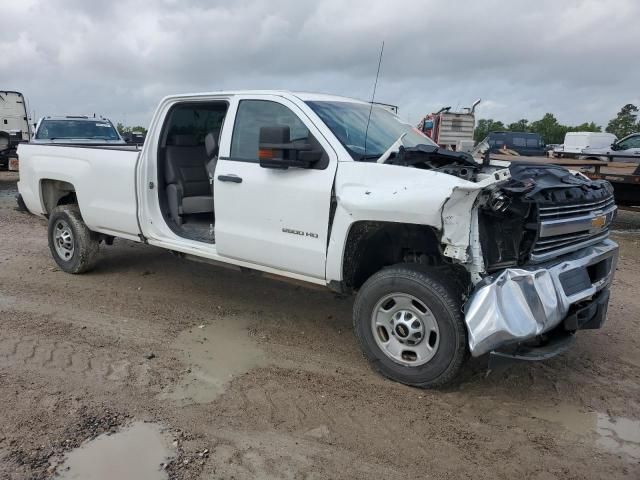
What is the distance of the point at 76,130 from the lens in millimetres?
13367

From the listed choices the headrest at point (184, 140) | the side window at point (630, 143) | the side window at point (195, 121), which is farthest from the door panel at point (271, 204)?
the side window at point (630, 143)

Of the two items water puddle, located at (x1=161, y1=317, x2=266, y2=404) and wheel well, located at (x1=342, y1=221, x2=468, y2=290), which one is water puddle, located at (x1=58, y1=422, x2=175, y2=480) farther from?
wheel well, located at (x1=342, y1=221, x2=468, y2=290)

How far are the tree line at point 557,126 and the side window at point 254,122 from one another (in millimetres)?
42817

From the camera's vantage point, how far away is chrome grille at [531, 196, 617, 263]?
3.54 metres

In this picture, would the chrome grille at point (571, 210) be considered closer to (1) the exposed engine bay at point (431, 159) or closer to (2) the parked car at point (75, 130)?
(1) the exposed engine bay at point (431, 159)

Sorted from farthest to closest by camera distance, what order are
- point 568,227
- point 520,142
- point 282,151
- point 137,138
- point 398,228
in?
1. point 520,142
2. point 137,138
3. point 282,151
4. point 398,228
5. point 568,227

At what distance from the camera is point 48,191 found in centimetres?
680

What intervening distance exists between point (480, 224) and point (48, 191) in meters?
5.46

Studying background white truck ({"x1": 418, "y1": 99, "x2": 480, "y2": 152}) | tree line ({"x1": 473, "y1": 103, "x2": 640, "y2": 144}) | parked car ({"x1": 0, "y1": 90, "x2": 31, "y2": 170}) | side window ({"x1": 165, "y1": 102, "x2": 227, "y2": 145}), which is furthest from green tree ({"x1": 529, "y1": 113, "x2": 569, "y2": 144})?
side window ({"x1": 165, "y1": 102, "x2": 227, "y2": 145})

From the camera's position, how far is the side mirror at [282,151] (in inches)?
160

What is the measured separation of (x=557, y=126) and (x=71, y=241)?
63.4m

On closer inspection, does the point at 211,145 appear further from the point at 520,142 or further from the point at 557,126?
the point at 557,126

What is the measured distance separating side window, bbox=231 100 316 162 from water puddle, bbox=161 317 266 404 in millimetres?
1527

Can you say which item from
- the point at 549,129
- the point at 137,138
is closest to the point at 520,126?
the point at 549,129
